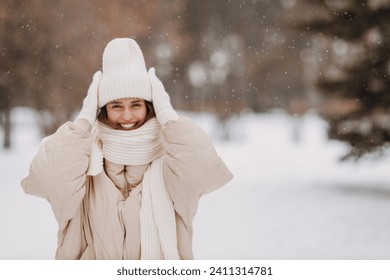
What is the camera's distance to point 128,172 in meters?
1.52

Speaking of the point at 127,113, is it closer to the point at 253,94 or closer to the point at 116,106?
the point at 116,106

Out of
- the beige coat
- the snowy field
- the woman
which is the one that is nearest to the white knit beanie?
the woman

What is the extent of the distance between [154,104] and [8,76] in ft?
21.3

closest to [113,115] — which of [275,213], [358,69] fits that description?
[275,213]

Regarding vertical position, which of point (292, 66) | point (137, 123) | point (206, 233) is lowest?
point (137, 123)

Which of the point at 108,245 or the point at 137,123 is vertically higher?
the point at 137,123

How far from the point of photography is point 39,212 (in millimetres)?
4902

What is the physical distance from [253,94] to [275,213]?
778cm

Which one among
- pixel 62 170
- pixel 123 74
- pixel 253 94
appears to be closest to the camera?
pixel 62 170

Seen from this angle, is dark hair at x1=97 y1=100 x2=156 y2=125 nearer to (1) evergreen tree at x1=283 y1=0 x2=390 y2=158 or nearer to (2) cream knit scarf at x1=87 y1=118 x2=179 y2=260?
(2) cream knit scarf at x1=87 y1=118 x2=179 y2=260

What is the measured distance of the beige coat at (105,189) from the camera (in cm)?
139

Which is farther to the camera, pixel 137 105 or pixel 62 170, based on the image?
pixel 137 105
